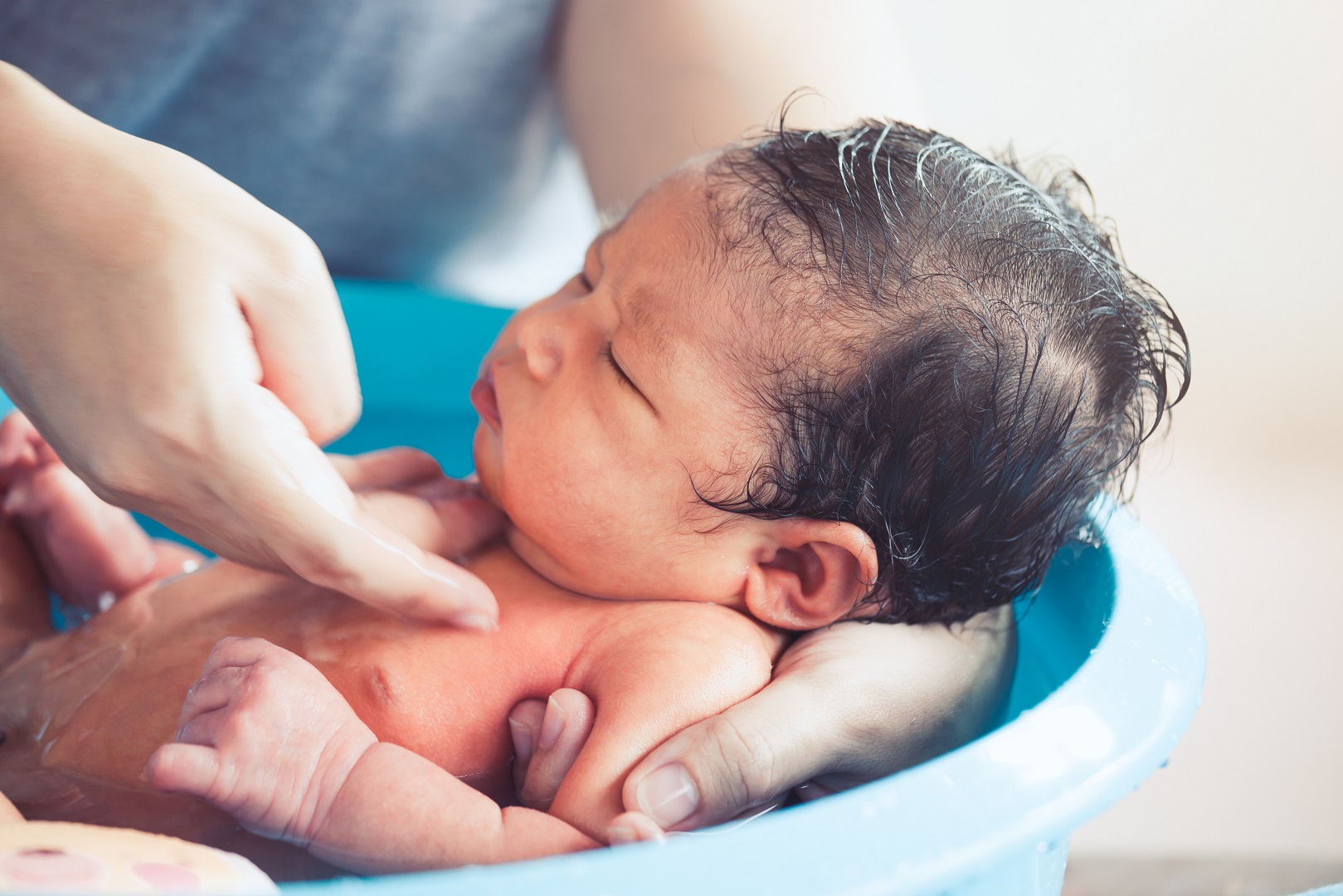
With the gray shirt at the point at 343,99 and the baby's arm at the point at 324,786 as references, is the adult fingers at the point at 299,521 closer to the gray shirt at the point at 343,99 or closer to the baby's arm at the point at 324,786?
the baby's arm at the point at 324,786

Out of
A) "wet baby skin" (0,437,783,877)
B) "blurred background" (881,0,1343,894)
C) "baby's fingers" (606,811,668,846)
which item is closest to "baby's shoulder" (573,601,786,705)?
"wet baby skin" (0,437,783,877)

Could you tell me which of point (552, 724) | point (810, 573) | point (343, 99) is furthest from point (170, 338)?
point (343, 99)

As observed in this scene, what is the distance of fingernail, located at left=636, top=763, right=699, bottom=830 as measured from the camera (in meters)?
0.59

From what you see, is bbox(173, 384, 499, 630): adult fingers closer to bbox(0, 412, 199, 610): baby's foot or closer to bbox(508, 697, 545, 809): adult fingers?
bbox(508, 697, 545, 809): adult fingers

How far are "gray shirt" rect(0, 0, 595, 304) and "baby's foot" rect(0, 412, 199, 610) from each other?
41 centimetres

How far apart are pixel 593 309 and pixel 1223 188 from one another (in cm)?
141

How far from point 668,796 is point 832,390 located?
283 millimetres

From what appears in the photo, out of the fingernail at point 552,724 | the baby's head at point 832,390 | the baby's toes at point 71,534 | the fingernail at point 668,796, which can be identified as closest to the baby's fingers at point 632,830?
the fingernail at point 668,796

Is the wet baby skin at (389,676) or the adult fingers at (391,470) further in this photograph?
the adult fingers at (391,470)

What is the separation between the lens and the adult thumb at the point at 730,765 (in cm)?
60

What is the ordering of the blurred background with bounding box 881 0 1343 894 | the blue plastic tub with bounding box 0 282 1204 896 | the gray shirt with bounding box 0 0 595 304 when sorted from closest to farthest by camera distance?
the blue plastic tub with bounding box 0 282 1204 896
the gray shirt with bounding box 0 0 595 304
the blurred background with bounding box 881 0 1343 894

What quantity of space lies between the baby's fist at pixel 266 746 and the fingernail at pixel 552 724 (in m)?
0.11

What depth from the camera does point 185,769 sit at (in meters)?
0.57

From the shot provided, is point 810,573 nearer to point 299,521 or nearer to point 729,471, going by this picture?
point 729,471
